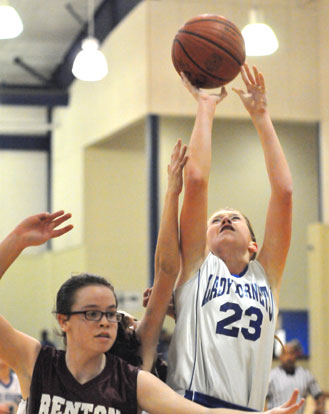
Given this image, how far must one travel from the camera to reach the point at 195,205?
11.1 feet

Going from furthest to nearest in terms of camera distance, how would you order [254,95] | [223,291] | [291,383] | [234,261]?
1. [291,383]
2. [254,95]
3. [234,261]
4. [223,291]

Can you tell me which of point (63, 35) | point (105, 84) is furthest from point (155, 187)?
point (63, 35)

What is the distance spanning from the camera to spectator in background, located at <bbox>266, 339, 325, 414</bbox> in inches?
380

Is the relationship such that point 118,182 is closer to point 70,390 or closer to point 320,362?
point 320,362

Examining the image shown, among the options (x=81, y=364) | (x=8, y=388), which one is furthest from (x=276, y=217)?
(x=8, y=388)

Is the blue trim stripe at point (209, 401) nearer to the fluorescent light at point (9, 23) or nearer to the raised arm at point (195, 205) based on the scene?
the raised arm at point (195, 205)

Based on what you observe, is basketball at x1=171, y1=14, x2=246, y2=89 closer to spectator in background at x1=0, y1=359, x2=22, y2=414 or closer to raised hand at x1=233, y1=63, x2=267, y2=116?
raised hand at x1=233, y1=63, x2=267, y2=116

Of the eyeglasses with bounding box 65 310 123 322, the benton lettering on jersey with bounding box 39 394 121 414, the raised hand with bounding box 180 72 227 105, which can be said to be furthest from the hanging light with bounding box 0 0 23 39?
the benton lettering on jersey with bounding box 39 394 121 414

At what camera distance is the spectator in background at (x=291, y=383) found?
965cm

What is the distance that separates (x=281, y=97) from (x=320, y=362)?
13.6 ft

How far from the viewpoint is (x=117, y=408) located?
→ 2.94m

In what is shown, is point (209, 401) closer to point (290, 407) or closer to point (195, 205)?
point (290, 407)

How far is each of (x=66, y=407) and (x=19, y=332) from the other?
0.34 meters

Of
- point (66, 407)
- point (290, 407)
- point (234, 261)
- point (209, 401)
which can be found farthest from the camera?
point (234, 261)
